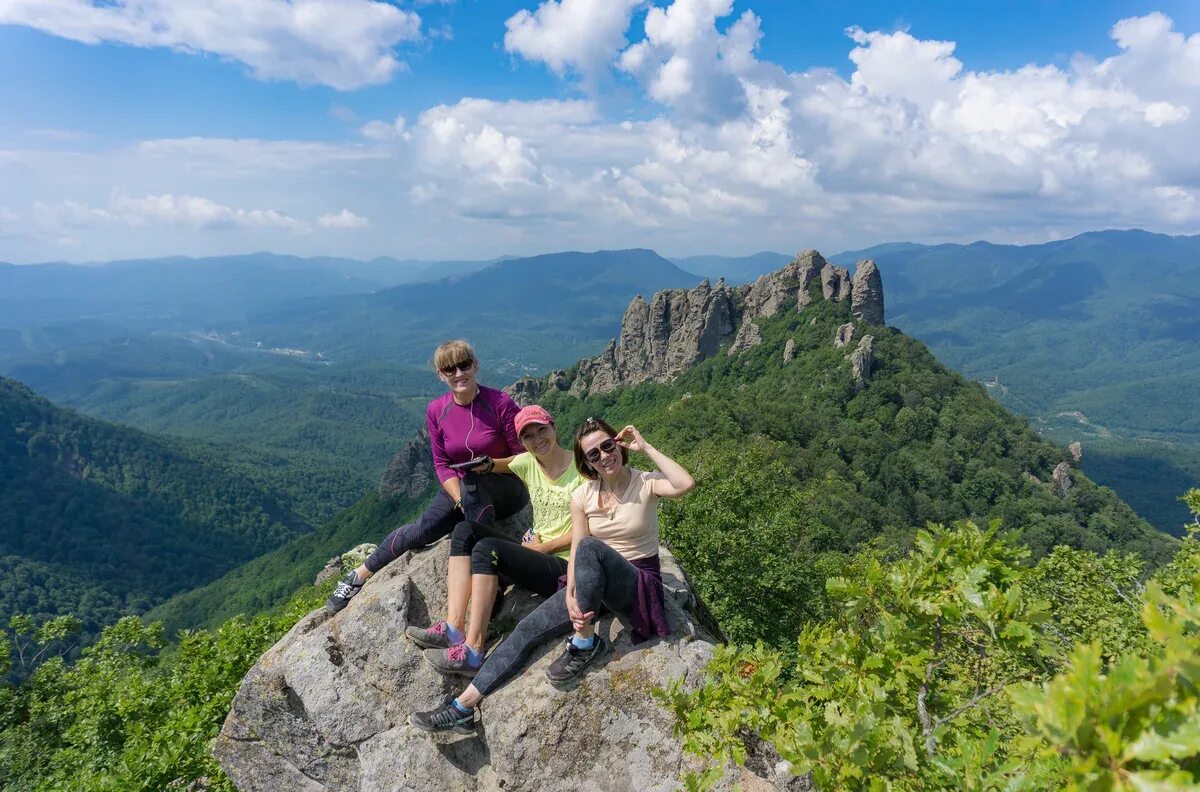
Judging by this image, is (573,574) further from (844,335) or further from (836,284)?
(836,284)

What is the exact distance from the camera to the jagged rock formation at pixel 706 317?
78438 millimetres

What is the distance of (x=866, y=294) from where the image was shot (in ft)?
251

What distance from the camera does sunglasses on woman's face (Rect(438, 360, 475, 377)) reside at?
23.5 ft

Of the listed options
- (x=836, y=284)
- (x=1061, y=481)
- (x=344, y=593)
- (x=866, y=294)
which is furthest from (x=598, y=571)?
(x=836, y=284)

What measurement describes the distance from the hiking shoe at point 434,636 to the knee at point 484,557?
704mm

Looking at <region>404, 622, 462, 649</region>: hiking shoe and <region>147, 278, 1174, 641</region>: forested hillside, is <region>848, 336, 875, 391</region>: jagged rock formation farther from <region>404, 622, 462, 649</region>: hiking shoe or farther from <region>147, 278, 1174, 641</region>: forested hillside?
<region>404, 622, 462, 649</region>: hiking shoe

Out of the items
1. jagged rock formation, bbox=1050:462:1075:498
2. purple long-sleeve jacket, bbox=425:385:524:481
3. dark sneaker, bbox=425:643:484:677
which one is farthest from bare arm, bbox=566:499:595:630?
jagged rock formation, bbox=1050:462:1075:498

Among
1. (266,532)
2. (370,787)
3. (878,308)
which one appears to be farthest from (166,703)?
(266,532)

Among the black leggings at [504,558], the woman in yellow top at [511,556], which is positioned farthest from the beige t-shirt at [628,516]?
the black leggings at [504,558]

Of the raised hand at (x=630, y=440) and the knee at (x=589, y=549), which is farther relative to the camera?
the raised hand at (x=630, y=440)

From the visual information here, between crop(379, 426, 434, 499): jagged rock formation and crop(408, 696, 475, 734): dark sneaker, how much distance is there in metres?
83.6

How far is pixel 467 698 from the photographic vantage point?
6219 millimetres

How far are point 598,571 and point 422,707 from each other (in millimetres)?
2855

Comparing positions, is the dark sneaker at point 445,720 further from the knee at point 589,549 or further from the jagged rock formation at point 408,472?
the jagged rock formation at point 408,472
